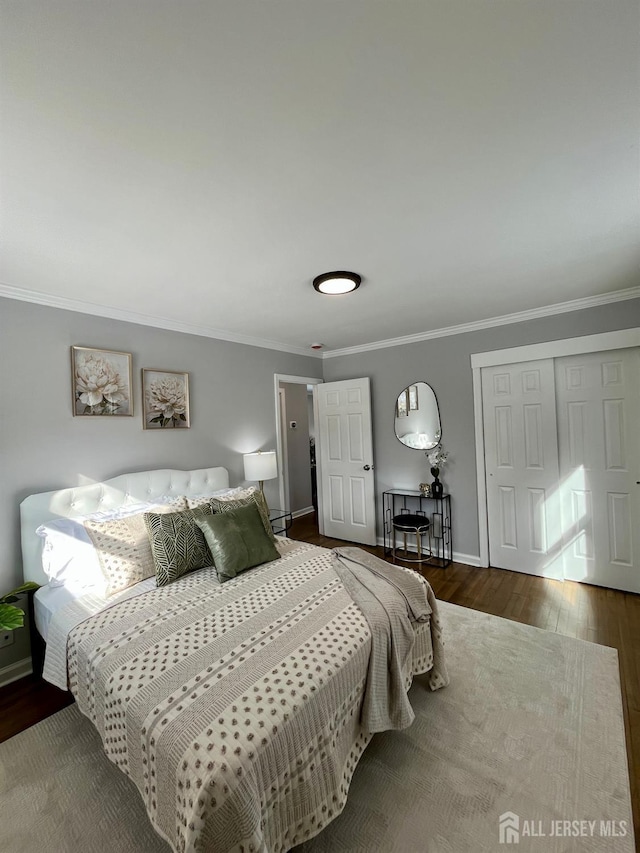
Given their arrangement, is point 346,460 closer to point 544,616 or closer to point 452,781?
point 544,616

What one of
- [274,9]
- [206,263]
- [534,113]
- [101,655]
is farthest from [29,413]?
[534,113]

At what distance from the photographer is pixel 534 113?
1141 mm

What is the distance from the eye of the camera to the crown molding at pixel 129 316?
92.0 inches

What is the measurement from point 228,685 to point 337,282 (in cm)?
218

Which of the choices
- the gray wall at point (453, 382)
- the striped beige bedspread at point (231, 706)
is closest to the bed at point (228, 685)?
the striped beige bedspread at point (231, 706)

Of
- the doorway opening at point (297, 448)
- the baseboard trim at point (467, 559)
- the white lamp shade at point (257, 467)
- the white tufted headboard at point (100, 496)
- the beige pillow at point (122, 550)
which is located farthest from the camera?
Answer: the doorway opening at point (297, 448)

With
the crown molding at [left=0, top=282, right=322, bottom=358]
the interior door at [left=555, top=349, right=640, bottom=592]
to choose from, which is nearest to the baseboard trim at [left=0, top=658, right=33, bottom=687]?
the crown molding at [left=0, top=282, right=322, bottom=358]

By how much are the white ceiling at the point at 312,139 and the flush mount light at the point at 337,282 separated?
0.08 meters

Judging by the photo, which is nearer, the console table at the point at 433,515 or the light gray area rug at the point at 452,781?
the light gray area rug at the point at 452,781

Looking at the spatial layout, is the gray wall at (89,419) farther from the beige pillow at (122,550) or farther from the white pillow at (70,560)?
the beige pillow at (122,550)

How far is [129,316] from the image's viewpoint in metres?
2.85

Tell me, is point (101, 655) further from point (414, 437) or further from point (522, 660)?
point (414, 437)

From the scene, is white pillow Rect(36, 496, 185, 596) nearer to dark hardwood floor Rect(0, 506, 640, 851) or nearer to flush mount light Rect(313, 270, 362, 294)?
dark hardwood floor Rect(0, 506, 640, 851)

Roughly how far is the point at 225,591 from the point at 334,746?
2.93 ft
